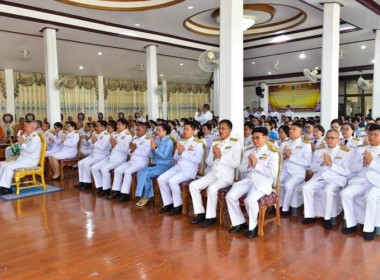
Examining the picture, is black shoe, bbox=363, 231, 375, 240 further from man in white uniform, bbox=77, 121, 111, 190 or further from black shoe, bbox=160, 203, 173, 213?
man in white uniform, bbox=77, 121, 111, 190

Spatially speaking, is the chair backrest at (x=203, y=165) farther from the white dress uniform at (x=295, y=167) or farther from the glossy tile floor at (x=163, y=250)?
the white dress uniform at (x=295, y=167)

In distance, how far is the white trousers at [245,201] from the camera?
12.0ft

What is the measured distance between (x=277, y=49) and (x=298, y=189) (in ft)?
27.4

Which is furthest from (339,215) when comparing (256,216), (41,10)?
(41,10)

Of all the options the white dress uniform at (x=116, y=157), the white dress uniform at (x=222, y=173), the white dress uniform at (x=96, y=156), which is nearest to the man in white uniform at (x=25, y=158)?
the white dress uniform at (x=96, y=156)

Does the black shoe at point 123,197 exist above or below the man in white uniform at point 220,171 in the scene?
below

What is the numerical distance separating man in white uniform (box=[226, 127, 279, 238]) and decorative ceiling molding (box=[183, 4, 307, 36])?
15.9 ft

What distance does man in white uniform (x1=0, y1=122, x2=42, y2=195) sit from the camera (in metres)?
5.64

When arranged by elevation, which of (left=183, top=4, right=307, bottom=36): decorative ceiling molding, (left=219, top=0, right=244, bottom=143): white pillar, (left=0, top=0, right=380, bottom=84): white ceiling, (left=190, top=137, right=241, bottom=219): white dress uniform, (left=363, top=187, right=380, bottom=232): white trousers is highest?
(left=183, top=4, right=307, bottom=36): decorative ceiling molding

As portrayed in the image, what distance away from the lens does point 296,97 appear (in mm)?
15797

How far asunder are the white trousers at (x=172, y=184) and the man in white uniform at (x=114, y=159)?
4.18 ft

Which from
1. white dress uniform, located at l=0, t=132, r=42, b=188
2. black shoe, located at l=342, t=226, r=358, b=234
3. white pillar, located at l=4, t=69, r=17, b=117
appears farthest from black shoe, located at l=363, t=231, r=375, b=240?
white pillar, located at l=4, t=69, r=17, b=117

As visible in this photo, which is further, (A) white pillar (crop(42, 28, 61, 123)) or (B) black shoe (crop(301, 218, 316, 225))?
(A) white pillar (crop(42, 28, 61, 123))

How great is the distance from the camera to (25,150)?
5773 mm
